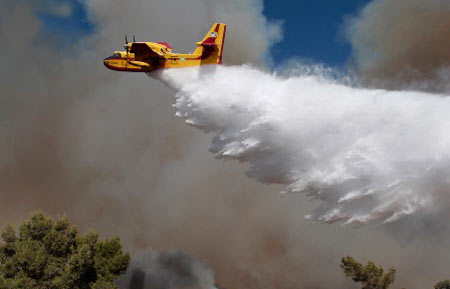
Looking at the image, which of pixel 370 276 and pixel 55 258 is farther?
pixel 370 276

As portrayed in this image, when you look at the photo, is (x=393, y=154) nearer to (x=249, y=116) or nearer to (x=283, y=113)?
(x=283, y=113)

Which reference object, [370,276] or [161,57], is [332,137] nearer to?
[370,276]

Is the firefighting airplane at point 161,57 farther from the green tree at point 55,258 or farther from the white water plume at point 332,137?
the green tree at point 55,258

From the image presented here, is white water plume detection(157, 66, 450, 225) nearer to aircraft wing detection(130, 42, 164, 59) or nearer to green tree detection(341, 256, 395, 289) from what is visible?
aircraft wing detection(130, 42, 164, 59)

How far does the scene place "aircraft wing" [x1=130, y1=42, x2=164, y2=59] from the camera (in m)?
42.3

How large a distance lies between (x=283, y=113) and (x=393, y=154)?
834 centimetres

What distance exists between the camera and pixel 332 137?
1335 inches

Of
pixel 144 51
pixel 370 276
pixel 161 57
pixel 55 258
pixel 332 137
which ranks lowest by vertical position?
pixel 370 276

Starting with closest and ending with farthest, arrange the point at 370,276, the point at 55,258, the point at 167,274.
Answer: the point at 55,258 < the point at 370,276 < the point at 167,274

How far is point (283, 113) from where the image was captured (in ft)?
118

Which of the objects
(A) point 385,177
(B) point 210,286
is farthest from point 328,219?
(B) point 210,286

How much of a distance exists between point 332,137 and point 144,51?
17.8m

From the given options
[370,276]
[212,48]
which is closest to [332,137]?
[212,48]

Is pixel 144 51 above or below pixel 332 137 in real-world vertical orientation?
above
